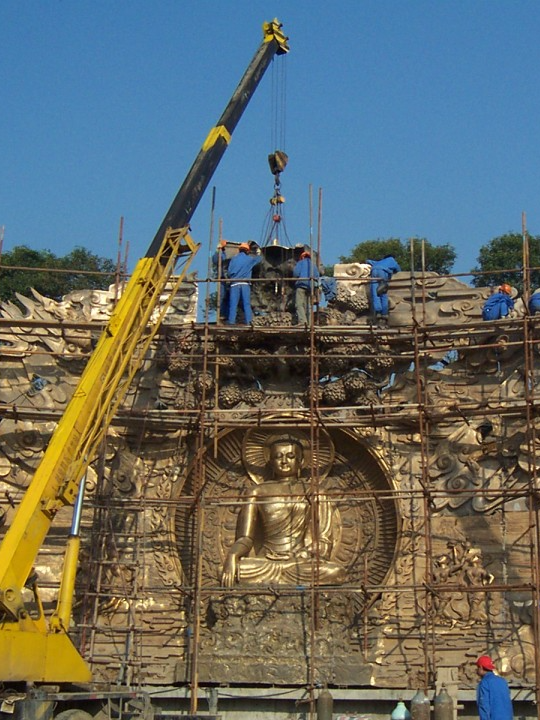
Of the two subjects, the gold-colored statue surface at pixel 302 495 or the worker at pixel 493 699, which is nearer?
the worker at pixel 493 699

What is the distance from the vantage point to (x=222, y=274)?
20625mm

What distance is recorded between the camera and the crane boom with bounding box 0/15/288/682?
13.4 m

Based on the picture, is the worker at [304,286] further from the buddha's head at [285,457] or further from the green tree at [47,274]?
the green tree at [47,274]

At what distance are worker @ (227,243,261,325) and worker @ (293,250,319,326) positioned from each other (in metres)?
0.73

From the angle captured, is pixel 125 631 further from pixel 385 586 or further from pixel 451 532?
pixel 451 532

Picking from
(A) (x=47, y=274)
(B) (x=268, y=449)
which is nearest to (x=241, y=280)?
(B) (x=268, y=449)

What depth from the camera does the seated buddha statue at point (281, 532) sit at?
18781 mm

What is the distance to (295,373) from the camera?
19.9 metres

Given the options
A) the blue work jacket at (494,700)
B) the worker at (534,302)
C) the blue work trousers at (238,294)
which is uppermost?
Answer: the blue work trousers at (238,294)

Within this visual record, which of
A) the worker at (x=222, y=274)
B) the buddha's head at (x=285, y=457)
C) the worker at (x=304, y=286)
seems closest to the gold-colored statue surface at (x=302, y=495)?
the buddha's head at (x=285, y=457)

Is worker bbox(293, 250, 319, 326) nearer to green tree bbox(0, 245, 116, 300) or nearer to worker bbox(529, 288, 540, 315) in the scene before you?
worker bbox(529, 288, 540, 315)

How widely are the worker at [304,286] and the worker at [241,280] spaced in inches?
28.6

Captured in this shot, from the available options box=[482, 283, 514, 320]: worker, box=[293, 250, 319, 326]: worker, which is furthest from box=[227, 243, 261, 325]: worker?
box=[482, 283, 514, 320]: worker

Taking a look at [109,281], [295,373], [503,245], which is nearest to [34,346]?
[295,373]
